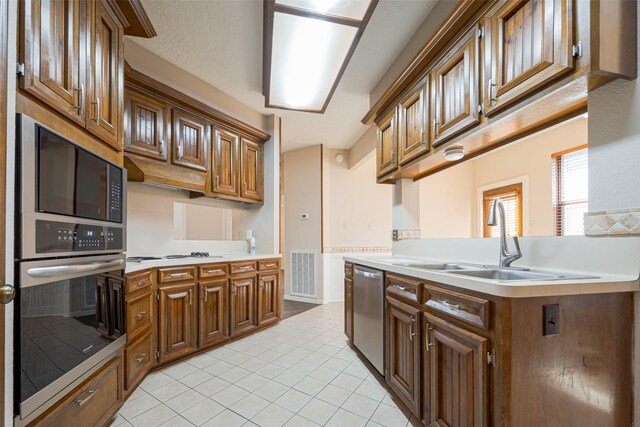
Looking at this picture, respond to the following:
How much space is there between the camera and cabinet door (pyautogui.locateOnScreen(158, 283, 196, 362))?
220cm

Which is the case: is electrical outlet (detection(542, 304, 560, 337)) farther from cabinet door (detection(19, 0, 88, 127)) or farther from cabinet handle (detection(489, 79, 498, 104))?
cabinet door (detection(19, 0, 88, 127))

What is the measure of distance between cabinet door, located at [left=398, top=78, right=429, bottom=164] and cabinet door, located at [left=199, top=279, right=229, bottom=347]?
83.1 inches

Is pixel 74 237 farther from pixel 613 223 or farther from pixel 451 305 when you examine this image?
pixel 613 223

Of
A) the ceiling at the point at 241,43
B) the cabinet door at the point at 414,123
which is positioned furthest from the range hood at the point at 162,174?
the cabinet door at the point at 414,123

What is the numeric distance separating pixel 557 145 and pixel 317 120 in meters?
2.85

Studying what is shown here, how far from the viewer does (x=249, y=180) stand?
3498 mm

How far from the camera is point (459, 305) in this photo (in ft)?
3.86

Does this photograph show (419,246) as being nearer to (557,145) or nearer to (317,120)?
(557,145)

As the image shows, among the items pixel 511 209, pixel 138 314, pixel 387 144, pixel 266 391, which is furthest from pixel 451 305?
pixel 511 209

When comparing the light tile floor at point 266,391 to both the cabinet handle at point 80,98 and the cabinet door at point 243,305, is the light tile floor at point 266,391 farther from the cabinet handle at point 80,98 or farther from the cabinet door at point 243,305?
the cabinet handle at point 80,98

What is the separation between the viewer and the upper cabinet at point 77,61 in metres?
0.98

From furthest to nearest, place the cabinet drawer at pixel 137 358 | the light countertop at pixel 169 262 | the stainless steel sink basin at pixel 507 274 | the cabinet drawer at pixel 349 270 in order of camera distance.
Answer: the cabinet drawer at pixel 349 270, the light countertop at pixel 169 262, the cabinet drawer at pixel 137 358, the stainless steel sink basin at pixel 507 274

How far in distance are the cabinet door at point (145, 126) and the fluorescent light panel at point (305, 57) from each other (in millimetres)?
1101

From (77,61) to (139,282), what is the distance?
1378 millimetres
